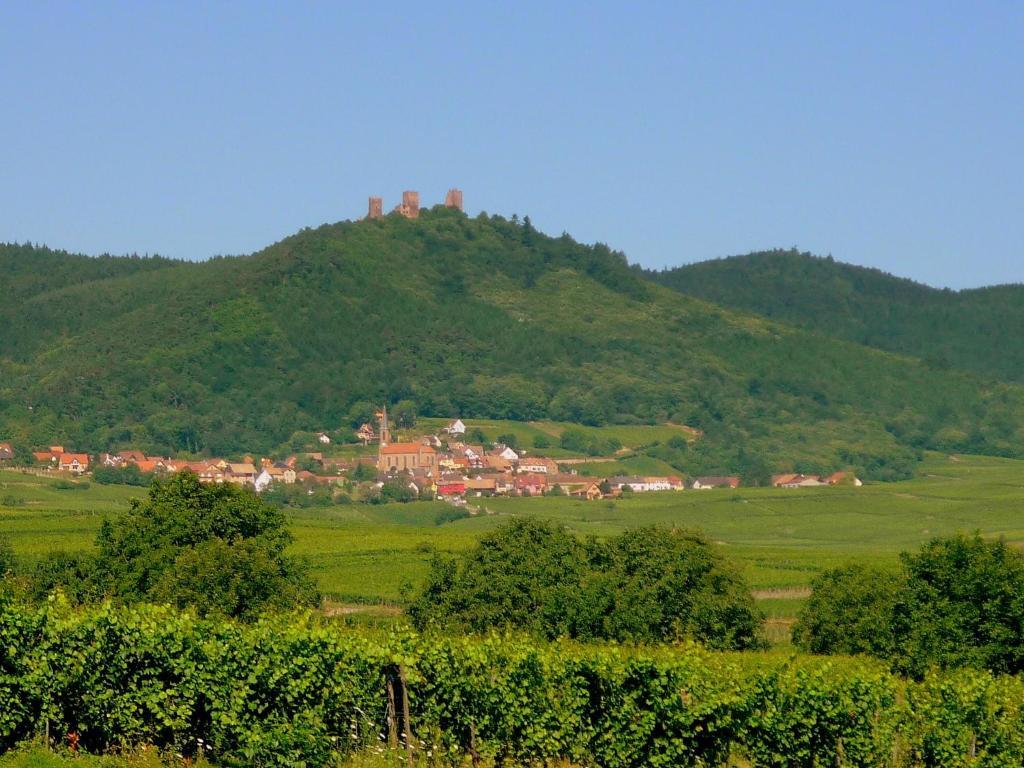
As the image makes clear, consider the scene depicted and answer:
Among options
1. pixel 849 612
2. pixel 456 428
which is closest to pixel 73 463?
pixel 456 428

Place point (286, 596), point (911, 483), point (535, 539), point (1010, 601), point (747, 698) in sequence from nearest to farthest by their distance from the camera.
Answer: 1. point (747, 698)
2. point (1010, 601)
3. point (286, 596)
4. point (535, 539)
5. point (911, 483)

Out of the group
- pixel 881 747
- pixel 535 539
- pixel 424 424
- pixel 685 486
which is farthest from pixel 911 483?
pixel 881 747

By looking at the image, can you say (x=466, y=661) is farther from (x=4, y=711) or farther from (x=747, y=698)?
(x=4, y=711)

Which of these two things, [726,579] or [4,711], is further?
[726,579]

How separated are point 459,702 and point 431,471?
136 meters

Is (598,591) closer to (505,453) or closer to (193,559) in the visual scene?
(193,559)

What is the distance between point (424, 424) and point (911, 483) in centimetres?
6336

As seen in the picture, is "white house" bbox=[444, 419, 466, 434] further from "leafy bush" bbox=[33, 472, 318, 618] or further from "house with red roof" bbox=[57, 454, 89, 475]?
"leafy bush" bbox=[33, 472, 318, 618]

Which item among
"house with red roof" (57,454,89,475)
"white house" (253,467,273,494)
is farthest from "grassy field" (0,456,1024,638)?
"white house" (253,467,273,494)

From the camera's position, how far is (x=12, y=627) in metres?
26.4

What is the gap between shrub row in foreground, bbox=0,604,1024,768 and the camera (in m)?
25.8

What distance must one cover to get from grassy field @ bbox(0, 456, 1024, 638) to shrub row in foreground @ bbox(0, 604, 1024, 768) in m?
21.5

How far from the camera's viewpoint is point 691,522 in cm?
11200

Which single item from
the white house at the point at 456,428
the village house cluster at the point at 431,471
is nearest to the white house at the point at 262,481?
the village house cluster at the point at 431,471
